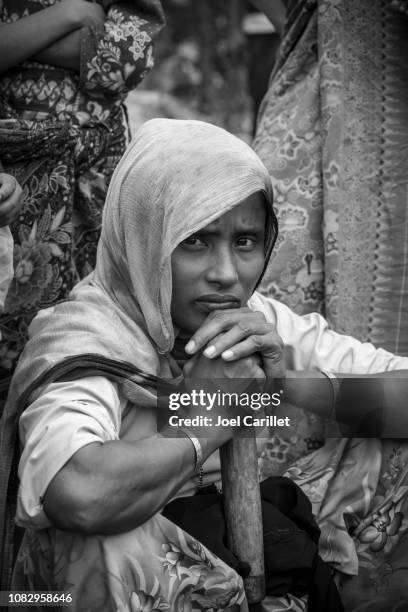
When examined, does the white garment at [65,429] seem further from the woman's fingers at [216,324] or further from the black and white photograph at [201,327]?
the woman's fingers at [216,324]

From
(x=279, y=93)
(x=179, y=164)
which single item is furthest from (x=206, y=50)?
(x=179, y=164)

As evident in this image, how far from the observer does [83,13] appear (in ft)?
9.16

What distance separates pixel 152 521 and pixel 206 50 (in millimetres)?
13775

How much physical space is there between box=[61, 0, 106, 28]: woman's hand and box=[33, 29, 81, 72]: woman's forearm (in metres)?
0.04

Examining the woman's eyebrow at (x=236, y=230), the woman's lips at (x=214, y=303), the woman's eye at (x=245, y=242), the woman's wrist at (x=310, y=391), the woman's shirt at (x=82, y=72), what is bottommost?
the woman's wrist at (x=310, y=391)

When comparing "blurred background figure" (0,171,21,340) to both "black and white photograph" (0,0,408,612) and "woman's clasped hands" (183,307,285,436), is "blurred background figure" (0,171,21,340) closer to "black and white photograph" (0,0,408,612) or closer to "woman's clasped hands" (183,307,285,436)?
"black and white photograph" (0,0,408,612)

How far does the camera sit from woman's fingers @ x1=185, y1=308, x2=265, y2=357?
6.42 feet

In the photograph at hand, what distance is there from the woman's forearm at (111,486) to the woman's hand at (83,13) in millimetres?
1544

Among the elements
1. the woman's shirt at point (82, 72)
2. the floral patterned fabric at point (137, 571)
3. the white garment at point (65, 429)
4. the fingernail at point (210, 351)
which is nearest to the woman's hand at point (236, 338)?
the fingernail at point (210, 351)

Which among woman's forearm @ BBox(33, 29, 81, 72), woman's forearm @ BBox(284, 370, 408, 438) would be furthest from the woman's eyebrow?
woman's forearm @ BBox(33, 29, 81, 72)

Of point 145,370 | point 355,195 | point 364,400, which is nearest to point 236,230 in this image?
point 145,370

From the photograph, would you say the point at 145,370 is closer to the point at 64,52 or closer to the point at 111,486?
the point at 111,486

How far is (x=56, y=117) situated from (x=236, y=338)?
1.19 meters

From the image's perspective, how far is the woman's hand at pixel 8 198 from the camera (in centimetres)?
225
